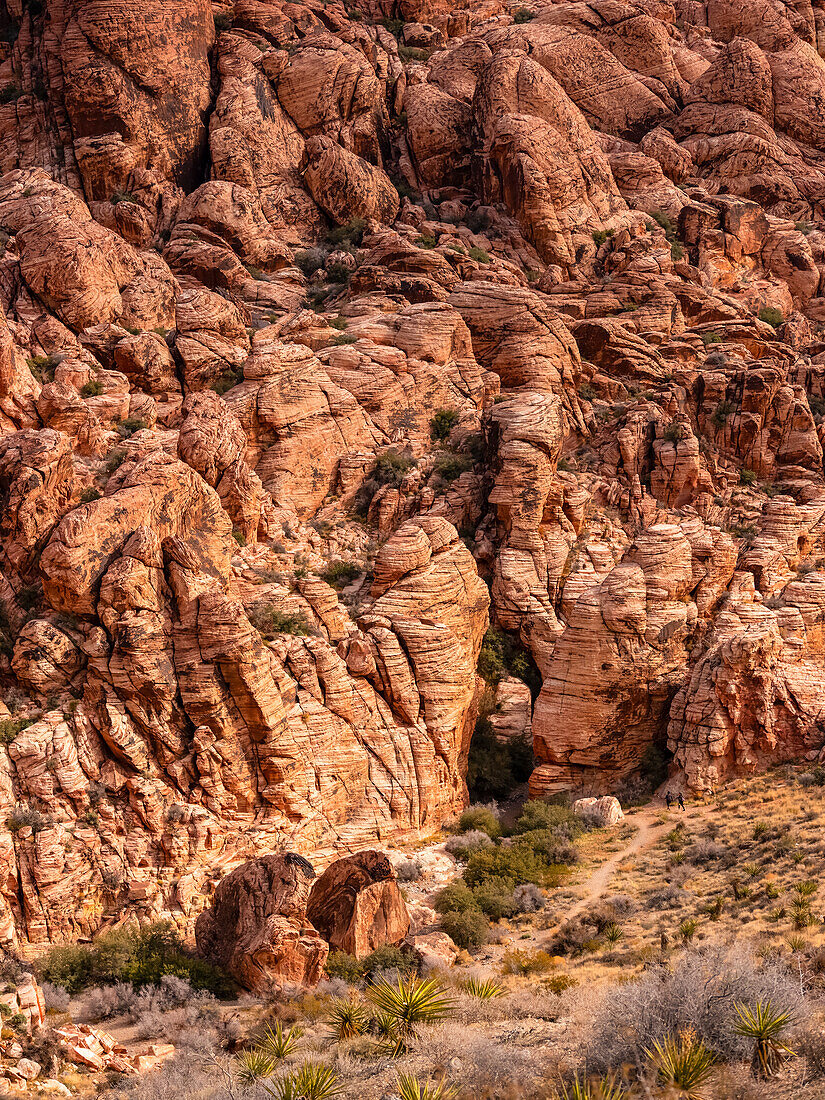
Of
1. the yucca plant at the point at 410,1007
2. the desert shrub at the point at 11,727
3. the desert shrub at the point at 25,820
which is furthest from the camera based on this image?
the desert shrub at the point at 11,727

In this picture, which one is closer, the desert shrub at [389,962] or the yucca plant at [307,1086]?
the yucca plant at [307,1086]

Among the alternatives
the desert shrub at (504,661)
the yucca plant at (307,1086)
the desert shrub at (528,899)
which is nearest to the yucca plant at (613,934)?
the desert shrub at (528,899)

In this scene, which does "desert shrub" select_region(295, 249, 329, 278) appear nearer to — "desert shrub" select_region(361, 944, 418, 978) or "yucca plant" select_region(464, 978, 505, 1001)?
"desert shrub" select_region(361, 944, 418, 978)

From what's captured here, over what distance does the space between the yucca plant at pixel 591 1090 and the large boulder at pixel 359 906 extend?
29.2 ft

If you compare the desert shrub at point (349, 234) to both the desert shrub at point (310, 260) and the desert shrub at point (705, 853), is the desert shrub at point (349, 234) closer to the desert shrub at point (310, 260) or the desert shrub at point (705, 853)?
the desert shrub at point (310, 260)

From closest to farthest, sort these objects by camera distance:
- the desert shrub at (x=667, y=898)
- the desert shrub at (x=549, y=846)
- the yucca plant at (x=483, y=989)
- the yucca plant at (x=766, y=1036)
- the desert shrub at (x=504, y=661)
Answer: the yucca plant at (x=766, y=1036) → the yucca plant at (x=483, y=989) → the desert shrub at (x=667, y=898) → the desert shrub at (x=549, y=846) → the desert shrub at (x=504, y=661)

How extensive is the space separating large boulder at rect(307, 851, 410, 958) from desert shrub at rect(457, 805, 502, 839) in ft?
19.6

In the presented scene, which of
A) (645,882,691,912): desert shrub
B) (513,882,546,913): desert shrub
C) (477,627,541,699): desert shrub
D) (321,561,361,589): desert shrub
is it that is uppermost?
(321,561,361,589): desert shrub

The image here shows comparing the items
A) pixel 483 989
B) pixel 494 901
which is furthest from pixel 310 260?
pixel 483 989

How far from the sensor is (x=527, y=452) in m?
34.2

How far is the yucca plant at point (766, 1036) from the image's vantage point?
12766 millimetres

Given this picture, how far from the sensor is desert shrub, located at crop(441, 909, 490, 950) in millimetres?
22766

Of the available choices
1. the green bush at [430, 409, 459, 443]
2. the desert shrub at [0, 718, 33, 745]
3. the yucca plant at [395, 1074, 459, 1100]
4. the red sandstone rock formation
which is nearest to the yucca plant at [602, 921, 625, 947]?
the red sandstone rock formation

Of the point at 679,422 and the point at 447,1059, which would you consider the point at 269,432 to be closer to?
the point at 679,422
